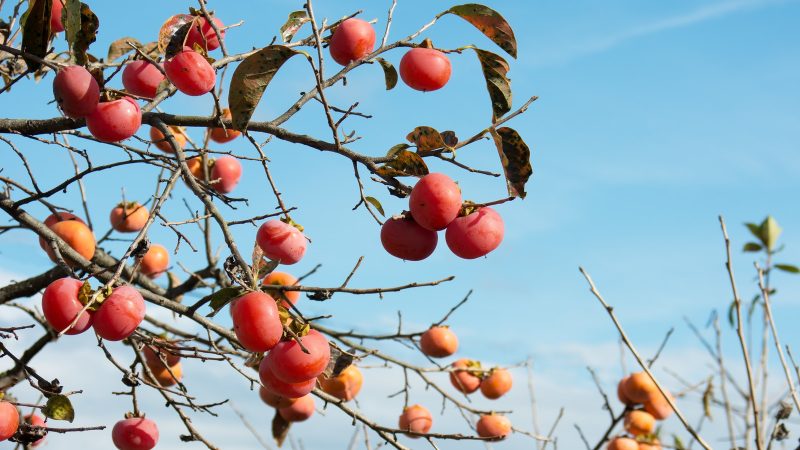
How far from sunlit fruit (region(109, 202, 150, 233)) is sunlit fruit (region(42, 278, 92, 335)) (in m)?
1.88

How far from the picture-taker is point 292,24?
2.35m

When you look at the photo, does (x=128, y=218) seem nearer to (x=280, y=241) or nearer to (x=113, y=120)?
(x=280, y=241)

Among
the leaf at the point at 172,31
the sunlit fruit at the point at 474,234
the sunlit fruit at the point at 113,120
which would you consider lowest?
the sunlit fruit at the point at 474,234

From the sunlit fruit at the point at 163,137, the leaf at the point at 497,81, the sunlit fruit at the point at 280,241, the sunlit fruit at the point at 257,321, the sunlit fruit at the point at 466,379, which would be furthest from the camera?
the sunlit fruit at the point at 466,379

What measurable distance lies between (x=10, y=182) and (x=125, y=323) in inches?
44.5

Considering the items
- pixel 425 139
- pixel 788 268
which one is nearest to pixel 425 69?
pixel 425 139

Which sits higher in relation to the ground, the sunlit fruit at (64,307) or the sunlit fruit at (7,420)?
the sunlit fruit at (7,420)

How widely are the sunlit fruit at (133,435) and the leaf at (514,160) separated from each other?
57.5 inches

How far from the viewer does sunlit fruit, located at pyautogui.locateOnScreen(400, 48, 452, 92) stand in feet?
6.47

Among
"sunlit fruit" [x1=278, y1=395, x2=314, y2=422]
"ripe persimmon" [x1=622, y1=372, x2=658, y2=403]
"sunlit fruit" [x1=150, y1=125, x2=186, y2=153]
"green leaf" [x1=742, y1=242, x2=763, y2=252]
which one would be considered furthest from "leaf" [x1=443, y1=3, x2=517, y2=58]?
"green leaf" [x1=742, y1=242, x2=763, y2=252]

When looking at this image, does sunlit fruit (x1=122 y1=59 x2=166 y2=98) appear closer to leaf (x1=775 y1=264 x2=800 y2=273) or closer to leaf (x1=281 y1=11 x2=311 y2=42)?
leaf (x1=281 y1=11 x2=311 y2=42)

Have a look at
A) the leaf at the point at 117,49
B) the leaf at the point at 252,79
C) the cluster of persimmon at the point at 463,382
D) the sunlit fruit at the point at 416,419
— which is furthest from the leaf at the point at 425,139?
the sunlit fruit at the point at 416,419

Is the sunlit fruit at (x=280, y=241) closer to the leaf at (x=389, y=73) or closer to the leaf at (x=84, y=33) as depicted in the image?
the leaf at (x=389, y=73)

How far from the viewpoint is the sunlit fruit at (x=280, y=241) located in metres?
2.09
